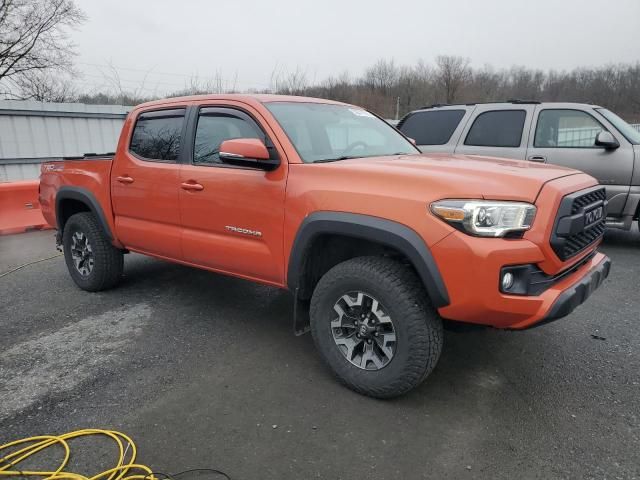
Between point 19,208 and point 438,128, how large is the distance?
691cm

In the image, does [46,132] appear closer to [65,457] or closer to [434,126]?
[434,126]

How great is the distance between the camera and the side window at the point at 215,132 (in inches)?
140

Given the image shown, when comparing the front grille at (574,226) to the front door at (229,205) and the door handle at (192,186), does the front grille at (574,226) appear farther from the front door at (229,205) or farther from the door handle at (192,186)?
the door handle at (192,186)

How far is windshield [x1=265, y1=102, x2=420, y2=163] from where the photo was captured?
340cm

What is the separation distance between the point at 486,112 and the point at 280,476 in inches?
239

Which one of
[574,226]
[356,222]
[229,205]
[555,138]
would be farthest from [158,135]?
[555,138]

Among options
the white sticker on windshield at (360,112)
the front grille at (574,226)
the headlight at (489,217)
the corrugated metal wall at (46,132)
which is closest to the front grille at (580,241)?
the front grille at (574,226)

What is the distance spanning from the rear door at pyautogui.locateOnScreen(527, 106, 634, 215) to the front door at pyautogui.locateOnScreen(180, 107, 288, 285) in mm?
4461

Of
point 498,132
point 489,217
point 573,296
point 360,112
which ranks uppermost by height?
point 360,112

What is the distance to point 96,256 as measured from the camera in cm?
469

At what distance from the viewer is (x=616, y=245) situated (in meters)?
6.51

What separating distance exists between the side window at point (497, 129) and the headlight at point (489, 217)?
181 inches

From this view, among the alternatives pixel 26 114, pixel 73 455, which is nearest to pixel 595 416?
pixel 73 455

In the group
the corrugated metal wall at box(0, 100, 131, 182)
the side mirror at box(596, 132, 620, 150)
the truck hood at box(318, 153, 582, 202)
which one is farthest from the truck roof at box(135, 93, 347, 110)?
the corrugated metal wall at box(0, 100, 131, 182)
